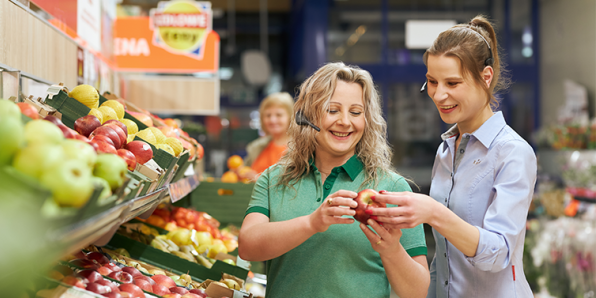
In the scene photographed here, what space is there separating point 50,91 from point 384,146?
113 centimetres

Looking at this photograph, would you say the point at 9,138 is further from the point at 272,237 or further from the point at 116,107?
the point at 116,107

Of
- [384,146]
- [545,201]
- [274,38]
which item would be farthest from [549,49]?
[384,146]

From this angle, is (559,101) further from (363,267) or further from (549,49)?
(363,267)

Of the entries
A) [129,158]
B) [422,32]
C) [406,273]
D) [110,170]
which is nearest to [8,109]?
[110,170]

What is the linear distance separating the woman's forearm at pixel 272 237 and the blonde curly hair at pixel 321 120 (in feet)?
0.70

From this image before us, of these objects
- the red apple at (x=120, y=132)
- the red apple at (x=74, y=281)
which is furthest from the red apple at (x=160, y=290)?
the red apple at (x=120, y=132)

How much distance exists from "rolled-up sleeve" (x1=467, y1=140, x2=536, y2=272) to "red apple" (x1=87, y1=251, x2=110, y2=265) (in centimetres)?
114

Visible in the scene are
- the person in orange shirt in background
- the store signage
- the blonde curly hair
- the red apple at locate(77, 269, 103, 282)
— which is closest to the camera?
the red apple at locate(77, 269, 103, 282)

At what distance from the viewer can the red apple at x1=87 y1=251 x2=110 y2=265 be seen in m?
1.42

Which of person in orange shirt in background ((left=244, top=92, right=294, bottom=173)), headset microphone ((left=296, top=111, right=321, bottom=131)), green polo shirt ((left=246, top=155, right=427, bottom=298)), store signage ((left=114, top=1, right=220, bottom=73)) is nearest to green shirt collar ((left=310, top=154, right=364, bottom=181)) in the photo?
green polo shirt ((left=246, top=155, right=427, bottom=298))

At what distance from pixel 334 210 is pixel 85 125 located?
0.78 metres

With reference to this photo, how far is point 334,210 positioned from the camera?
3.93ft

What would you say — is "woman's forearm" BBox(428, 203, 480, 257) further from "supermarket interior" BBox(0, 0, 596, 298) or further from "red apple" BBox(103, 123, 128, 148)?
"red apple" BBox(103, 123, 128, 148)

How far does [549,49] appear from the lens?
8047mm
